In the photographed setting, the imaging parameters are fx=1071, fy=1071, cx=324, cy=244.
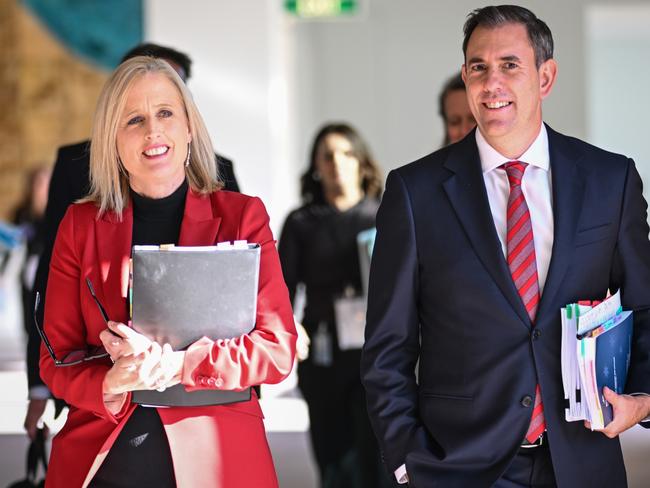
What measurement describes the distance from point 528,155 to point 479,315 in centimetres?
41

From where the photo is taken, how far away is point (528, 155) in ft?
8.46

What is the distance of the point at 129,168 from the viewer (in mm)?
2590

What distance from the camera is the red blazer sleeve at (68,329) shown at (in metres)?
2.44

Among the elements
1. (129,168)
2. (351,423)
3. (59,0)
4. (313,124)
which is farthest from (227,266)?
(313,124)

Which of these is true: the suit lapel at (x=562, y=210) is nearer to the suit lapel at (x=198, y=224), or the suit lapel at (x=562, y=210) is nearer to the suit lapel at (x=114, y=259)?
the suit lapel at (x=198, y=224)

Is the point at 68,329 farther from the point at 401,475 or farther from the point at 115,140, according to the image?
the point at 401,475

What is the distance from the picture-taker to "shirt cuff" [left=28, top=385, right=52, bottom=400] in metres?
3.36

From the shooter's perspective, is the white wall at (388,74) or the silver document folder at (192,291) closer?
the silver document folder at (192,291)

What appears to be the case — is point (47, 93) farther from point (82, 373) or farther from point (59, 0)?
point (82, 373)

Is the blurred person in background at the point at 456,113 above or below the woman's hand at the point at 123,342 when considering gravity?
above

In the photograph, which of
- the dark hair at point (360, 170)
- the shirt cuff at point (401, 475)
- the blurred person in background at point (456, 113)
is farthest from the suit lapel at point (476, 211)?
the dark hair at point (360, 170)

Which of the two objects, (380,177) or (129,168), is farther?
(380,177)

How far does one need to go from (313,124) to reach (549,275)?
9399 millimetres

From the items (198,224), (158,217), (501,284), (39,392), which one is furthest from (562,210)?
(39,392)
